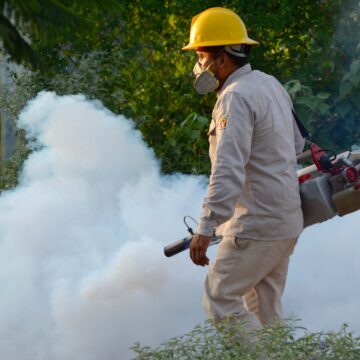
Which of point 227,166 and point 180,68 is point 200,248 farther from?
point 180,68

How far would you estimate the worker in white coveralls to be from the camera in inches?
207

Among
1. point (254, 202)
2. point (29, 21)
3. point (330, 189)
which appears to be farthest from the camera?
point (330, 189)

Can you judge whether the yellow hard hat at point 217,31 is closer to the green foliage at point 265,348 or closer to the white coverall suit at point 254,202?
the white coverall suit at point 254,202

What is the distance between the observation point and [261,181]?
5.45 m

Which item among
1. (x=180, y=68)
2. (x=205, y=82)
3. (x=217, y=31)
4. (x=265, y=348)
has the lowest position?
(x=265, y=348)

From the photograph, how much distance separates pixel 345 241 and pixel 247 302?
1.56m

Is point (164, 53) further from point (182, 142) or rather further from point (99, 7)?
point (99, 7)

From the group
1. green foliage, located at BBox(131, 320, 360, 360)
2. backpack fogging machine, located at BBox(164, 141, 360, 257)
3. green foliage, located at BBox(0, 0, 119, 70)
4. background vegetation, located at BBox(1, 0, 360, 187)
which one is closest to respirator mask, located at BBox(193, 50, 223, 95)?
backpack fogging machine, located at BBox(164, 141, 360, 257)

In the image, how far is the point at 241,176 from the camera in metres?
5.26

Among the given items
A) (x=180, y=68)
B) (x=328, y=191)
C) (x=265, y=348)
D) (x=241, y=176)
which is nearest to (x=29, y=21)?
(x=265, y=348)

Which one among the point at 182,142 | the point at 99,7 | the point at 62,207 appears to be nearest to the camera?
the point at 99,7

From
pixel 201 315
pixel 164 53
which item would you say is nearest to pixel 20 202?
pixel 201 315

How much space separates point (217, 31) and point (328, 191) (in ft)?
2.69

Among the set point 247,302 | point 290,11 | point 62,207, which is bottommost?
point 247,302
